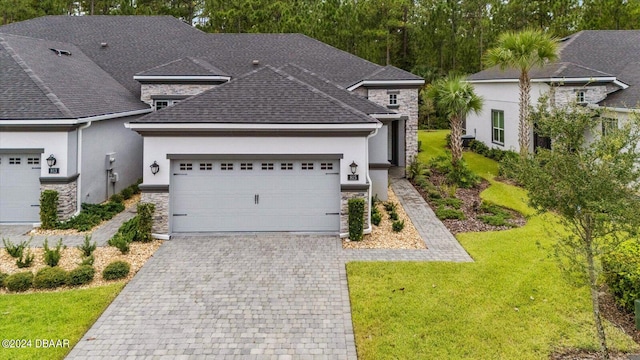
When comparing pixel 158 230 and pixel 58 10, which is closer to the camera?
pixel 158 230

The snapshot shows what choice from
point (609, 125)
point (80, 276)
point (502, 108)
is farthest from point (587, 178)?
point (502, 108)

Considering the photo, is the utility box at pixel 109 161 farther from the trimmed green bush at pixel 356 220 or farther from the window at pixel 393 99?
the window at pixel 393 99

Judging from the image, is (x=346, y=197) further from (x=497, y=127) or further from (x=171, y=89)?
(x=497, y=127)

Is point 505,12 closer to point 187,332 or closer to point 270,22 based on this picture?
point 270,22

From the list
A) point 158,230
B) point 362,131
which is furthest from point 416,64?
point 158,230

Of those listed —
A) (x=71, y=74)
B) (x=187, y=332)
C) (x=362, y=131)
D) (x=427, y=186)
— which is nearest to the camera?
(x=187, y=332)

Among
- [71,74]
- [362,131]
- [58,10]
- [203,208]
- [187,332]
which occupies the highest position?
[58,10]

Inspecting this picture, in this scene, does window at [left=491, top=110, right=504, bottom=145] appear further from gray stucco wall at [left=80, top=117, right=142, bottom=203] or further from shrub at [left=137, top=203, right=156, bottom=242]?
shrub at [left=137, top=203, right=156, bottom=242]
